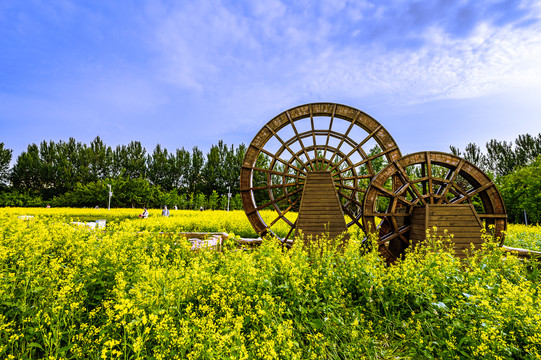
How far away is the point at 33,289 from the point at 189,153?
139 feet

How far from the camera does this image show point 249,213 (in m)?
7.61

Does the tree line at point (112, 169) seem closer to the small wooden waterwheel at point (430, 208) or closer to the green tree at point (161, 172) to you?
the green tree at point (161, 172)

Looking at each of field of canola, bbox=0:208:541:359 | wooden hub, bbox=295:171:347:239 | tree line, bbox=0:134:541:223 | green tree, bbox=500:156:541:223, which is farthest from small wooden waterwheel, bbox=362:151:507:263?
tree line, bbox=0:134:541:223

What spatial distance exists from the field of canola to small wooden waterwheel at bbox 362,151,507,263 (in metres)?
1.83

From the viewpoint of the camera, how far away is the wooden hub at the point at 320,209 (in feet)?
21.0

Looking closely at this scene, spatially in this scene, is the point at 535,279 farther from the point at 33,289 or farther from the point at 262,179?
the point at 262,179

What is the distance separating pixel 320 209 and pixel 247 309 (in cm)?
416

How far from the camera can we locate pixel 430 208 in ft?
18.7

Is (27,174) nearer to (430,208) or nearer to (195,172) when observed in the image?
(195,172)

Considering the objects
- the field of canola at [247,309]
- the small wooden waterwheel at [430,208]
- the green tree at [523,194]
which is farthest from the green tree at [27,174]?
the green tree at [523,194]

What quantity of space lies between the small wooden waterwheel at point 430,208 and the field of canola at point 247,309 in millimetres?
1831

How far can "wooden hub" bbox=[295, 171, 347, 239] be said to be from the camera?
6.39 meters

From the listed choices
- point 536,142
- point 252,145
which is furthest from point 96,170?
point 536,142

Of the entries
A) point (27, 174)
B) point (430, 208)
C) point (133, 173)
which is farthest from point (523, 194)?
point (27, 174)
